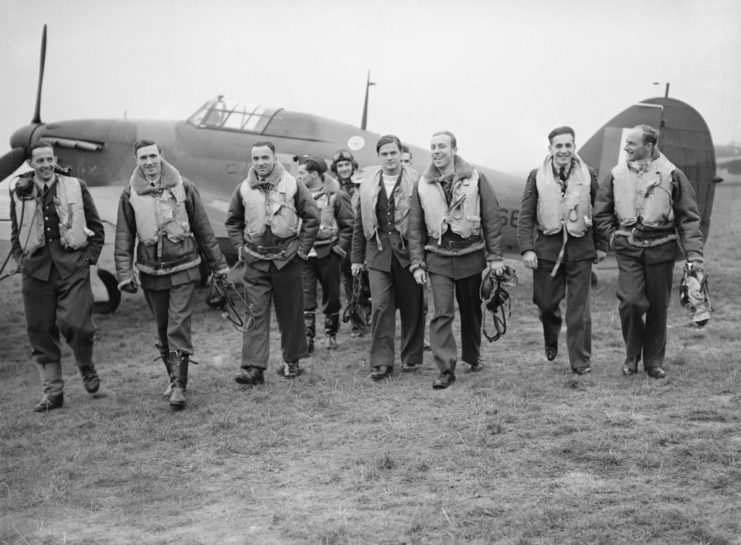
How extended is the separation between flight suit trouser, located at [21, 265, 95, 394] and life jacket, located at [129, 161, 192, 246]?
709 millimetres

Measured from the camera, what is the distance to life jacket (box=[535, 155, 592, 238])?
6762mm

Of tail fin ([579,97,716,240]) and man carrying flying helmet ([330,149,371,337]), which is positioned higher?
tail fin ([579,97,716,240])

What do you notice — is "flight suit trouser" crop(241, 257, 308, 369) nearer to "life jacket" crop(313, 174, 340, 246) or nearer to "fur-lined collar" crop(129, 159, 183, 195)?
"fur-lined collar" crop(129, 159, 183, 195)

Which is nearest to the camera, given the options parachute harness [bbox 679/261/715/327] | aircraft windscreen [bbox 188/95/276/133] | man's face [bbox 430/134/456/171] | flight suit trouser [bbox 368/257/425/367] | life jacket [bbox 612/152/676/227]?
parachute harness [bbox 679/261/715/327]

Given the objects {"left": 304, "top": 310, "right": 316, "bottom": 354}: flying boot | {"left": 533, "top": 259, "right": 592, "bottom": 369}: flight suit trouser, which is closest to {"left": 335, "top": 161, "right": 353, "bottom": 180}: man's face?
{"left": 304, "top": 310, "right": 316, "bottom": 354}: flying boot

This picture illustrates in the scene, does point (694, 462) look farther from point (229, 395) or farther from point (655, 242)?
point (229, 395)

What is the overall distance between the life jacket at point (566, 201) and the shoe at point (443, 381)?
4.56 feet

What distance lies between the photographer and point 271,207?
7.16 m

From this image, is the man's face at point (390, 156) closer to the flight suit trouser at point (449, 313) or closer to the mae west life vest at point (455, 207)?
the mae west life vest at point (455, 207)

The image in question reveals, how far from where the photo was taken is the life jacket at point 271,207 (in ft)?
23.5

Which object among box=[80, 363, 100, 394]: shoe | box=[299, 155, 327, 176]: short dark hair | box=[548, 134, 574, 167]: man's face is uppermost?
box=[548, 134, 574, 167]: man's face

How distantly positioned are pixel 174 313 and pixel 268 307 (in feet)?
2.73

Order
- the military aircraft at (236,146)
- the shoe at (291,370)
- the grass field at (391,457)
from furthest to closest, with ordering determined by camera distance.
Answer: the military aircraft at (236,146), the shoe at (291,370), the grass field at (391,457)

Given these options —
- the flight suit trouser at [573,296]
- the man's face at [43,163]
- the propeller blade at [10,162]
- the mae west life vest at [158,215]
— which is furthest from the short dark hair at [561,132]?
the propeller blade at [10,162]
